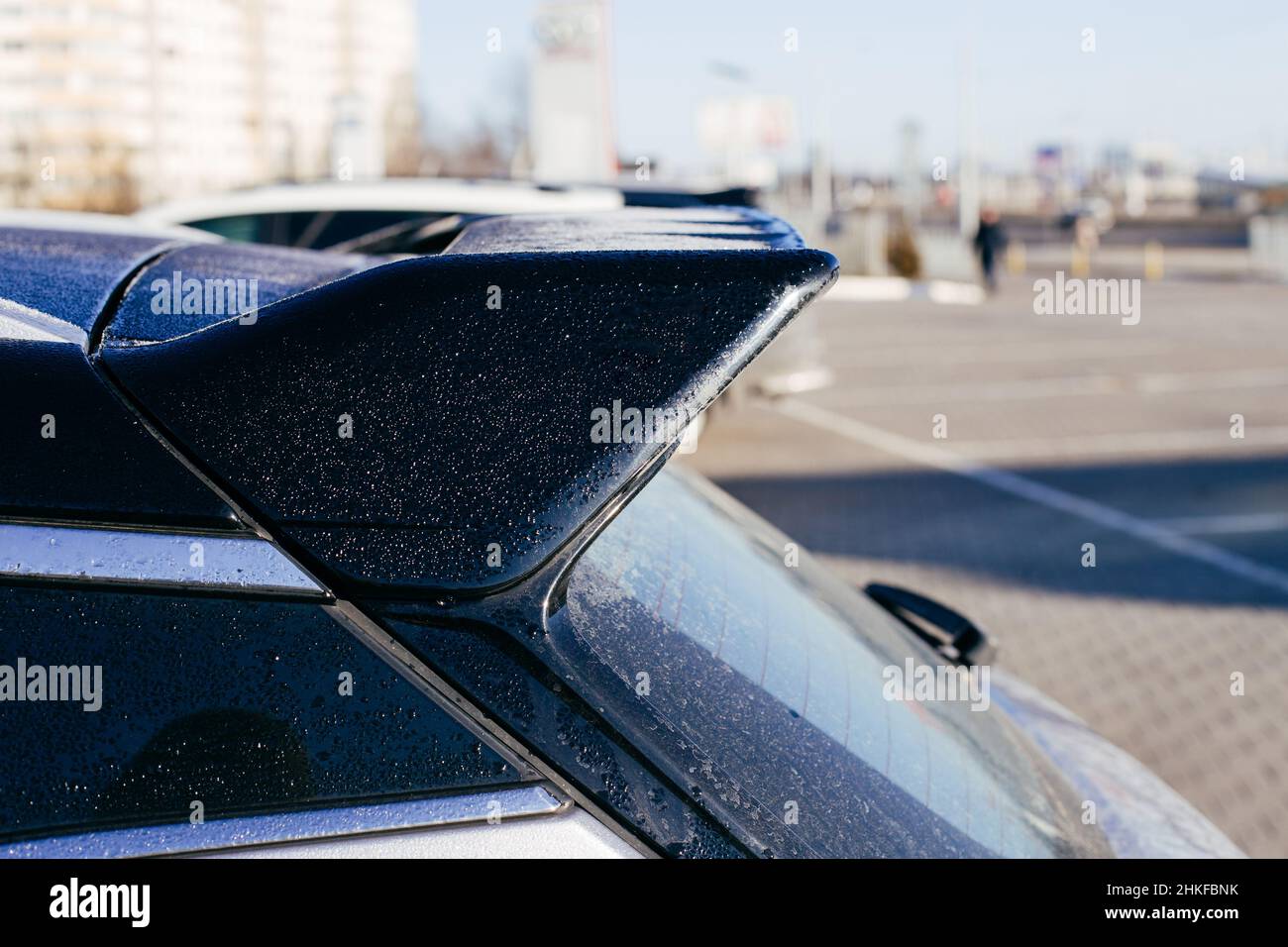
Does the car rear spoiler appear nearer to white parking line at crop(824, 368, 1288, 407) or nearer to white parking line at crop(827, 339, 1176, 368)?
white parking line at crop(824, 368, 1288, 407)

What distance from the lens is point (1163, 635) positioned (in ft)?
20.2

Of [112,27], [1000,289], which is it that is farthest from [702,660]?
[112,27]

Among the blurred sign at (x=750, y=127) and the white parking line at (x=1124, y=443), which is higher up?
the blurred sign at (x=750, y=127)

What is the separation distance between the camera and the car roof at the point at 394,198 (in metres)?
8.10

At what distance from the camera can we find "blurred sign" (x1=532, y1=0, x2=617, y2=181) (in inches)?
690

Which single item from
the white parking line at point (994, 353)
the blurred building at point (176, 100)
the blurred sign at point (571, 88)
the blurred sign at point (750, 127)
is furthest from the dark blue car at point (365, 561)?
the blurred sign at point (750, 127)

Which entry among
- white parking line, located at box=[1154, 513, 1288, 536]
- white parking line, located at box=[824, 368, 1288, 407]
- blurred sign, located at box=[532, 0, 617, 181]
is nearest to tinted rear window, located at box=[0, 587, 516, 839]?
white parking line, located at box=[1154, 513, 1288, 536]

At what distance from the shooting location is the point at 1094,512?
8.55 m

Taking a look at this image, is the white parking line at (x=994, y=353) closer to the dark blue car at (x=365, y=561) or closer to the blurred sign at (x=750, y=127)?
the dark blue car at (x=365, y=561)

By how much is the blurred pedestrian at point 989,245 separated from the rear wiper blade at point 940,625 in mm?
26878

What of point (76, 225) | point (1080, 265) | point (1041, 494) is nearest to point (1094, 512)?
point (1041, 494)

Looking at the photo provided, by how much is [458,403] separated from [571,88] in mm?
17322

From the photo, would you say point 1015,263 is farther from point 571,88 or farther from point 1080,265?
point 571,88

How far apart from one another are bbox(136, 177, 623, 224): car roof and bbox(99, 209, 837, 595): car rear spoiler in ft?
22.9
